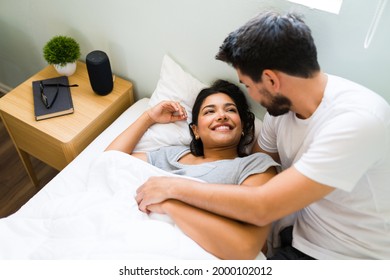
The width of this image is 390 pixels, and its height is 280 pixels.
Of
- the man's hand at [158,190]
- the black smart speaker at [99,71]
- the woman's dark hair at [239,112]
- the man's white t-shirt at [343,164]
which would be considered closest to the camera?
the man's white t-shirt at [343,164]

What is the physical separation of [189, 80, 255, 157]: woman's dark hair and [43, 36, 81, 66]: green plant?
28.2 inches

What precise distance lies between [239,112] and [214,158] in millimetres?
229

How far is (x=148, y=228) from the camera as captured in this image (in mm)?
1051

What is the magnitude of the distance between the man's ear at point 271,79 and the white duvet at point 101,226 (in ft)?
1.73

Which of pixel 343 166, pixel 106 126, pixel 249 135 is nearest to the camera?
pixel 343 166

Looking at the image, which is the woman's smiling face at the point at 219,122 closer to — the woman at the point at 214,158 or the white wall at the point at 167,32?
the woman at the point at 214,158

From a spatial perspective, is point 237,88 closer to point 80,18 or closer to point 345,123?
point 345,123

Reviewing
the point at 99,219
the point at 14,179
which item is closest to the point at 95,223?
the point at 99,219

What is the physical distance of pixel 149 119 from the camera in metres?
1.50

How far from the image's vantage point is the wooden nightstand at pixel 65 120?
1.52 meters

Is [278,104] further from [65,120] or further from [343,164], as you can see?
[65,120]

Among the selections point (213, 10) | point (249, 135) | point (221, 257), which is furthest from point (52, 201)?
point (213, 10)

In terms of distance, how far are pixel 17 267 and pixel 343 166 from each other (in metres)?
0.90

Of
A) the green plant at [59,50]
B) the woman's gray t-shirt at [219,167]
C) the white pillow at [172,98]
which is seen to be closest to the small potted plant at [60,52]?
the green plant at [59,50]
